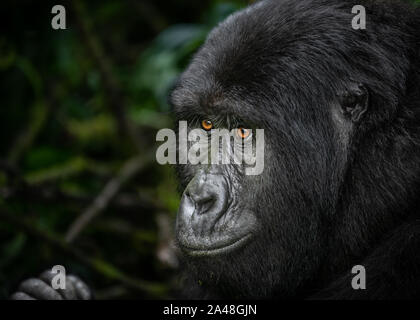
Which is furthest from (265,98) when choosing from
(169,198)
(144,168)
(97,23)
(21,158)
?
(97,23)

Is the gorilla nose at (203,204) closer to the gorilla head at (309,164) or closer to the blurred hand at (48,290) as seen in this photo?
the gorilla head at (309,164)

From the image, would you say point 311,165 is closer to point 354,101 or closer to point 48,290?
point 354,101

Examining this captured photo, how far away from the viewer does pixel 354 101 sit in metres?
2.96

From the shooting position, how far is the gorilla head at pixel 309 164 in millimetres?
2902

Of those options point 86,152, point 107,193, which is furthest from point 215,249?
point 86,152

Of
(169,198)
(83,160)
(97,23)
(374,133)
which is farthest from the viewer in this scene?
(97,23)

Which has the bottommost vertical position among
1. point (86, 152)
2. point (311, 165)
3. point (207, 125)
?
point (311, 165)

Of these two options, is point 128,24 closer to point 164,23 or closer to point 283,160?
point 164,23

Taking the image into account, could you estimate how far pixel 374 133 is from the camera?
2971 mm

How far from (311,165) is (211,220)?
0.63 m

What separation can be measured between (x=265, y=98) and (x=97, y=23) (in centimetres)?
539

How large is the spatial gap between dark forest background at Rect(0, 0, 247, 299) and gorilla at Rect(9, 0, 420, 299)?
2190 mm

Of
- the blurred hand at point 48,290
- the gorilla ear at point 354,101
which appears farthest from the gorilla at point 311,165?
the blurred hand at point 48,290

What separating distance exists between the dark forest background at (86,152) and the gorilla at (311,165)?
86.2 inches
